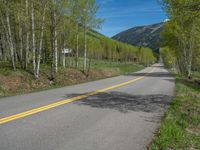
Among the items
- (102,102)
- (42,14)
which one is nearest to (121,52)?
(42,14)

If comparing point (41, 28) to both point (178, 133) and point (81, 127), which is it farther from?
point (178, 133)

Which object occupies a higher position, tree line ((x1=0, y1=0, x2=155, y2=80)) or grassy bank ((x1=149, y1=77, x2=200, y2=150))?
tree line ((x1=0, y1=0, x2=155, y2=80))

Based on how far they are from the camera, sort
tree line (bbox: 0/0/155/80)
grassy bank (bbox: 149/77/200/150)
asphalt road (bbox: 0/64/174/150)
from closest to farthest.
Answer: asphalt road (bbox: 0/64/174/150) → grassy bank (bbox: 149/77/200/150) → tree line (bbox: 0/0/155/80)

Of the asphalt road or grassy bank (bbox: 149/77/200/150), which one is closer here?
the asphalt road

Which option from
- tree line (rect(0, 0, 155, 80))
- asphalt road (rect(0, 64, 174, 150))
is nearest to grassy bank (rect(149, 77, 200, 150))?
asphalt road (rect(0, 64, 174, 150))

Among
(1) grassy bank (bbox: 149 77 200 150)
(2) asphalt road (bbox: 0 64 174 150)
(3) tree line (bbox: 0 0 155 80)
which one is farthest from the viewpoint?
(3) tree line (bbox: 0 0 155 80)

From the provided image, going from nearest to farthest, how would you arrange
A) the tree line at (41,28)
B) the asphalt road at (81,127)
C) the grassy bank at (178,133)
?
the asphalt road at (81,127)
the grassy bank at (178,133)
the tree line at (41,28)

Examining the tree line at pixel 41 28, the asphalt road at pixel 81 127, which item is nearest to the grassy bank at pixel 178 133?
the asphalt road at pixel 81 127

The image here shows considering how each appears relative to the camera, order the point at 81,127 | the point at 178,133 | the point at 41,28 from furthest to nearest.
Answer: the point at 41,28 < the point at 81,127 < the point at 178,133

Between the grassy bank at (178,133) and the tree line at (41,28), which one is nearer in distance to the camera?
the grassy bank at (178,133)

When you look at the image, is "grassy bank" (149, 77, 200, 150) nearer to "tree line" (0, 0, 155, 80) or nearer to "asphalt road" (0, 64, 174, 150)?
"asphalt road" (0, 64, 174, 150)

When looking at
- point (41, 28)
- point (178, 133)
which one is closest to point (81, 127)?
point (178, 133)

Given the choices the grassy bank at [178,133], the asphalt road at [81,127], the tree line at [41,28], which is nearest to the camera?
the asphalt road at [81,127]

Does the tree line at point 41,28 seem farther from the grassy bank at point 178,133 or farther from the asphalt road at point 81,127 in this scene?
the grassy bank at point 178,133
